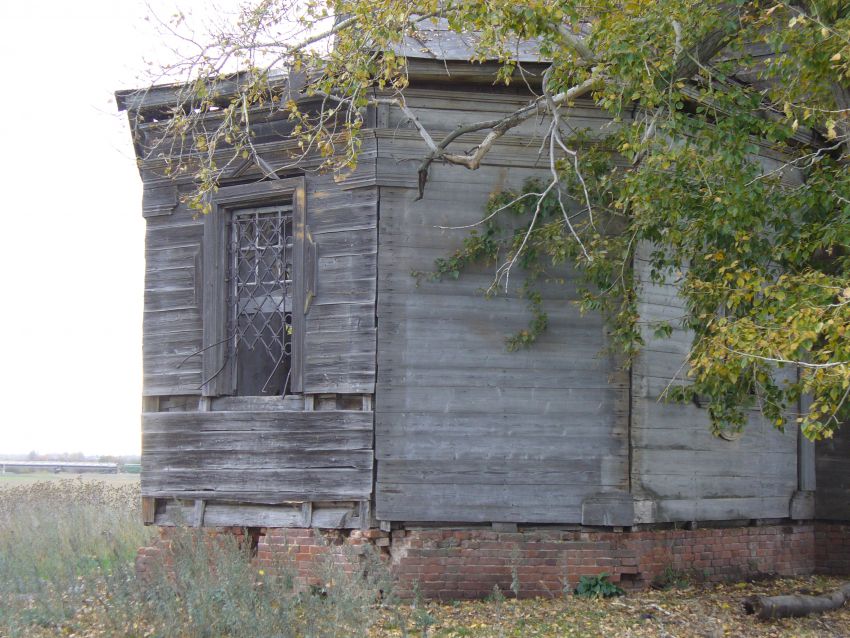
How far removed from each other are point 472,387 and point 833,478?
543 centimetres

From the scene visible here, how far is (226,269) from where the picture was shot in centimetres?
1012

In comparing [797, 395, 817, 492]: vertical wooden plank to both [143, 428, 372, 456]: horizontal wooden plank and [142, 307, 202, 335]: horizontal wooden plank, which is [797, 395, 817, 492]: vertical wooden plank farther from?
[142, 307, 202, 335]: horizontal wooden plank

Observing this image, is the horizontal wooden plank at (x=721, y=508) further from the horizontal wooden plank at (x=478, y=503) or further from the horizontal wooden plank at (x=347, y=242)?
the horizontal wooden plank at (x=347, y=242)

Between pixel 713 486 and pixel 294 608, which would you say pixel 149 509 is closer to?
pixel 294 608

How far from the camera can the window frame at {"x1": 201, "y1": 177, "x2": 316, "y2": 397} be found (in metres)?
9.62

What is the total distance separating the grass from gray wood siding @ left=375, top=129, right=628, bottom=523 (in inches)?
38.6

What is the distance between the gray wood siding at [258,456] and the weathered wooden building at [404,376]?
0.06ft

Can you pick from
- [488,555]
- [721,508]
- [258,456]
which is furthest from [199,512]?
[721,508]

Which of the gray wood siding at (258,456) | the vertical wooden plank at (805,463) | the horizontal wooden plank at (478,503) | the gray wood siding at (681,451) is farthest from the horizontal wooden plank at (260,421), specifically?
the vertical wooden plank at (805,463)

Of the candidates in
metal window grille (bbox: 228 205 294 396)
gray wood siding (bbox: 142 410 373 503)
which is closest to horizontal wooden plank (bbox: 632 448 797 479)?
gray wood siding (bbox: 142 410 373 503)

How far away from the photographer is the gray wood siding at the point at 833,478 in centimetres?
1164

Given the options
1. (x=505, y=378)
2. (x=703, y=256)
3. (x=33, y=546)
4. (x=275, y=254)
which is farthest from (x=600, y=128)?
(x=33, y=546)

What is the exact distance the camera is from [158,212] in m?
10.6

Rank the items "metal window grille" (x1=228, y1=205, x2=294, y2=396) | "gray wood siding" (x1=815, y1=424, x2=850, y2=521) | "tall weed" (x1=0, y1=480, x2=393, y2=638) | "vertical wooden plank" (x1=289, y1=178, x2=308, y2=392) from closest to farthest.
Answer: "tall weed" (x1=0, y1=480, x2=393, y2=638), "vertical wooden plank" (x1=289, y1=178, x2=308, y2=392), "metal window grille" (x1=228, y1=205, x2=294, y2=396), "gray wood siding" (x1=815, y1=424, x2=850, y2=521)
